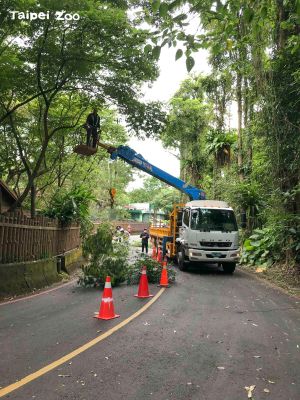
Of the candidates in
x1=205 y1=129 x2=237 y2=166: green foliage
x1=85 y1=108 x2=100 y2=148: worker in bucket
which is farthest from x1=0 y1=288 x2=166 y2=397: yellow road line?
x1=205 y1=129 x2=237 y2=166: green foliage

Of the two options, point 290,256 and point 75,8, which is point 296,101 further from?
point 75,8

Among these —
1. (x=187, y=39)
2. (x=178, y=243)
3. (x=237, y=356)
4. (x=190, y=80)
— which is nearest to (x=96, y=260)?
(x=178, y=243)

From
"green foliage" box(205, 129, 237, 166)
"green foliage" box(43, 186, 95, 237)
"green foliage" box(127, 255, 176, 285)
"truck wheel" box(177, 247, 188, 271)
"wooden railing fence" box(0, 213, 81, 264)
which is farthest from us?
"green foliage" box(205, 129, 237, 166)

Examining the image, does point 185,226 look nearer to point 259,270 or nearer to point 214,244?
point 214,244

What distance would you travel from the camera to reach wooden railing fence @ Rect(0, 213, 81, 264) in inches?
411

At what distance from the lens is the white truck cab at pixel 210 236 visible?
15.6 m

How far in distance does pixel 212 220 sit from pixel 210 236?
769 millimetres

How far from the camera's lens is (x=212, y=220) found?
16094mm

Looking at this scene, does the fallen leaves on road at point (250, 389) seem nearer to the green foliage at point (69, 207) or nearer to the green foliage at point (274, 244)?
the green foliage at point (274, 244)

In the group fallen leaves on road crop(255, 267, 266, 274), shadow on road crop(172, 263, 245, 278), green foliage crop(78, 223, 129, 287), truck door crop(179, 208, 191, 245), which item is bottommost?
shadow on road crop(172, 263, 245, 278)

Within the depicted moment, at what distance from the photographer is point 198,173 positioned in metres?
32.4

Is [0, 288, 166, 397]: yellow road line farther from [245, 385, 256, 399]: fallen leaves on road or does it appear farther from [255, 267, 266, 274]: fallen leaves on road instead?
[255, 267, 266, 274]: fallen leaves on road

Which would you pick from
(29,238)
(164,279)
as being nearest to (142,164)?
(164,279)

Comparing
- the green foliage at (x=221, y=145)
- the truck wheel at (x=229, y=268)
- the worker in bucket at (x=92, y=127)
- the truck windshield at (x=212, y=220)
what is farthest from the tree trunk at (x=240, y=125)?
the worker in bucket at (x=92, y=127)
